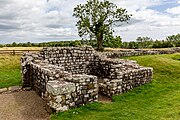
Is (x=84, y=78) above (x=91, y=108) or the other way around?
above

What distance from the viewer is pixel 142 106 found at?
33.8 feet

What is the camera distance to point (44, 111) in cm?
952

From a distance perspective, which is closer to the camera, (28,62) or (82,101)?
(82,101)

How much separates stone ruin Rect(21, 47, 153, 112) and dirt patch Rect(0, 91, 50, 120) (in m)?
0.42

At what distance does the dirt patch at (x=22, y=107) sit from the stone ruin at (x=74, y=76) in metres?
0.42

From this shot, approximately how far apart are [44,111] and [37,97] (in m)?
→ 2.19

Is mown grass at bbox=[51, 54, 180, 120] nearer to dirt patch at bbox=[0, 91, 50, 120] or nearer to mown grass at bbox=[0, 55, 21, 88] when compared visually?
dirt patch at bbox=[0, 91, 50, 120]

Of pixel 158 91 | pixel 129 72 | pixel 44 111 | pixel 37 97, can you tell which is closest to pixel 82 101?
pixel 44 111

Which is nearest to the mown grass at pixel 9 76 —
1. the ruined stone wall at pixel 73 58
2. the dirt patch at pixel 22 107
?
the ruined stone wall at pixel 73 58

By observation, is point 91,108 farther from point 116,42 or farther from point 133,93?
point 116,42

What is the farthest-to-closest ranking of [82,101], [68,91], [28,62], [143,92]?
1. [28,62]
2. [143,92]
3. [82,101]
4. [68,91]

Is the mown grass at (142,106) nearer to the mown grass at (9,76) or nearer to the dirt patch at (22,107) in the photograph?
the dirt patch at (22,107)

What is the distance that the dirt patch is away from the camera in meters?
9.09

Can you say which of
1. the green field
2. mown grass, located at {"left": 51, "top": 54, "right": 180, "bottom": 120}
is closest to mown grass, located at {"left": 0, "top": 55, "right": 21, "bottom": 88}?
the green field
